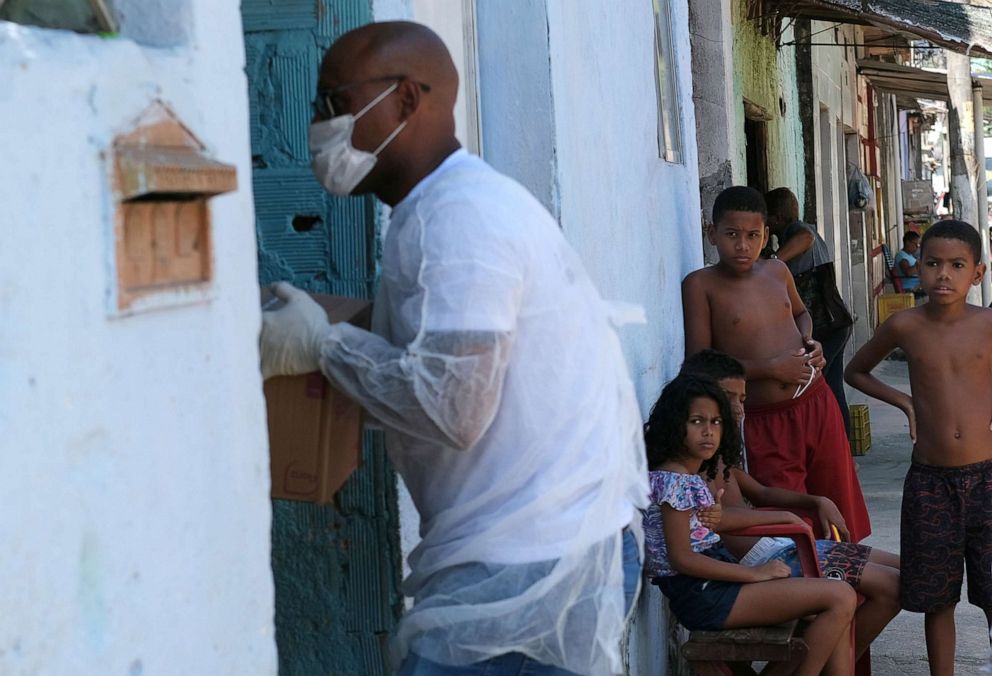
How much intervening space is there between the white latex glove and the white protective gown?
0.03 meters

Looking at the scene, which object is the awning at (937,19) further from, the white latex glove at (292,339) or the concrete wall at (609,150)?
the white latex glove at (292,339)

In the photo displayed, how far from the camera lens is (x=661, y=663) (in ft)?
15.9

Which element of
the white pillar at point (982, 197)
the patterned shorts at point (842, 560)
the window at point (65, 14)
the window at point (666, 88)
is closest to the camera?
the window at point (65, 14)

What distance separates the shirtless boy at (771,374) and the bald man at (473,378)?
300cm

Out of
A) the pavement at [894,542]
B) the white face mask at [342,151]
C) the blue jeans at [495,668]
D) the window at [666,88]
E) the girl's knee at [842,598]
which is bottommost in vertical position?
the pavement at [894,542]

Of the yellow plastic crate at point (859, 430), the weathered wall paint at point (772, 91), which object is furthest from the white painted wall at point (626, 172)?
the yellow plastic crate at point (859, 430)

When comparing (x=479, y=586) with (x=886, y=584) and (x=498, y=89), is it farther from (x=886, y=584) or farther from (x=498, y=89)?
(x=886, y=584)

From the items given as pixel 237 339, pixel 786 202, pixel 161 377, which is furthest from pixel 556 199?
pixel 786 202

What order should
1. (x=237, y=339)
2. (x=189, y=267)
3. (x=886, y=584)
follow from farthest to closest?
(x=886, y=584)
(x=237, y=339)
(x=189, y=267)

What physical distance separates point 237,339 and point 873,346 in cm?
350

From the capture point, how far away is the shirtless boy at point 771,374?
205 inches

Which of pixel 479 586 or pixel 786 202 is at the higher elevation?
pixel 786 202

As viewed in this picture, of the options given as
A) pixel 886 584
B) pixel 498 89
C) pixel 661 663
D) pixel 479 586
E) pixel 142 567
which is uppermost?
pixel 498 89

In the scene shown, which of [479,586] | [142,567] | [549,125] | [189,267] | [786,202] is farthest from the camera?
[786,202]
